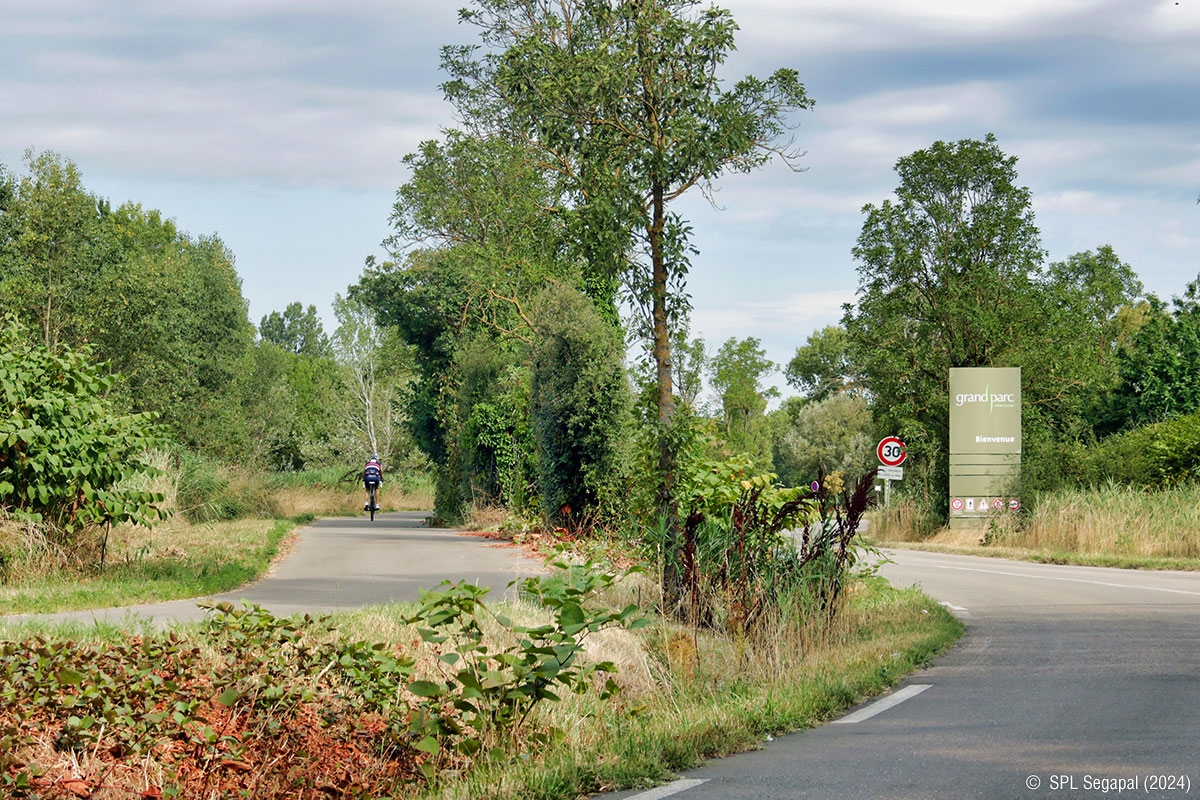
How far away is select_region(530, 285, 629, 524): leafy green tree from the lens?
2509cm

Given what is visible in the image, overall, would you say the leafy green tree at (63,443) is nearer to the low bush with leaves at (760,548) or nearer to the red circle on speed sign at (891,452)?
the low bush with leaves at (760,548)

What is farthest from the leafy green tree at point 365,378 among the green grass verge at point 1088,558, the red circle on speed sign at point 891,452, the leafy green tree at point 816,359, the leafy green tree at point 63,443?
the leafy green tree at point 63,443

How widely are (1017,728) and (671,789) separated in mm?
2619

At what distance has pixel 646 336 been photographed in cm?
1220

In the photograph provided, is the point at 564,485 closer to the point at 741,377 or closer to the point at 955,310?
the point at 955,310

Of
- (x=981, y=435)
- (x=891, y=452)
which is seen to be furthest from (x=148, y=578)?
(x=891, y=452)

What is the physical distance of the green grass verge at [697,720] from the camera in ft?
20.2

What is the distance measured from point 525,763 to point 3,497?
1072cm

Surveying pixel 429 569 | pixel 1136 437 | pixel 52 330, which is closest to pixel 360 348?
pixel 52 330

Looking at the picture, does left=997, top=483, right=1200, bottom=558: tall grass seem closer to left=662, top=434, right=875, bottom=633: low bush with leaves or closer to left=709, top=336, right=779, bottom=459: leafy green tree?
left=662, top=434, right=875, bottom=633: low bush with leaves

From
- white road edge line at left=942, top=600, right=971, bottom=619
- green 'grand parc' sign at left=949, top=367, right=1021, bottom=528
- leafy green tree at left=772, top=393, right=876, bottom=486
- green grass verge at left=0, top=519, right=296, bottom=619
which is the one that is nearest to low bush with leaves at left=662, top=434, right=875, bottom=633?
white road edge line at left=942, top=600, right=971, bottom=619

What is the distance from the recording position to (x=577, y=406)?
25.2 m

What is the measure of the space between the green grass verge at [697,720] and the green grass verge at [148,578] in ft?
→ 22.8

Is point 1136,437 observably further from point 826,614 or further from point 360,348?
point 360,348
